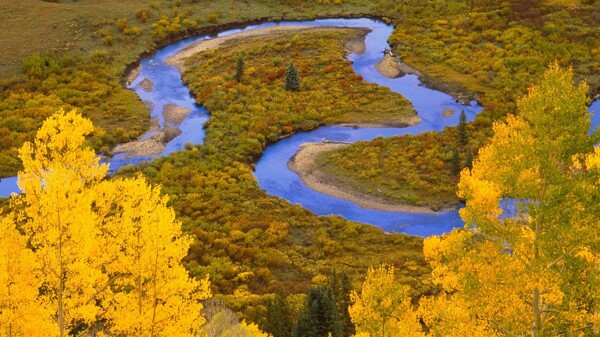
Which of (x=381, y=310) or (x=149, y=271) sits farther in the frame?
(x=381, y=310)

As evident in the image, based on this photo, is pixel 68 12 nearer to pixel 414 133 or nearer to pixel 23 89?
pixel 23 89

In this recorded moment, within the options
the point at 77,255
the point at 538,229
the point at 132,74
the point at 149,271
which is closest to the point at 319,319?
the point at 149,271

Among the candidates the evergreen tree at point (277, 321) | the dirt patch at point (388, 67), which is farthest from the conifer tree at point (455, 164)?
the evergreen tree at point (277, 321)

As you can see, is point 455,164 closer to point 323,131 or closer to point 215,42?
point 323,131

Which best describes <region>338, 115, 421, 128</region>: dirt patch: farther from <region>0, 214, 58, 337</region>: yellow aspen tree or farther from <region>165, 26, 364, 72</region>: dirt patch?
<region>0, 214, 58, 337</region>: yellow aspen tree

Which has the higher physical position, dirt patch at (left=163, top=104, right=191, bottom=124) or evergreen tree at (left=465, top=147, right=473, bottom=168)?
dirt patch at (left=163, top=104, right=191, bottom=124)

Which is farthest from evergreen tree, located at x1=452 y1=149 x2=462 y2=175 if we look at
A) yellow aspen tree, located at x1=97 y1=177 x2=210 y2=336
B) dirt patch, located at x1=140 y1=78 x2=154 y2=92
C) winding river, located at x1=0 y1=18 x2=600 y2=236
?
yellow aspen tree, located at x1=97 y1=177 x2=210 y2=336

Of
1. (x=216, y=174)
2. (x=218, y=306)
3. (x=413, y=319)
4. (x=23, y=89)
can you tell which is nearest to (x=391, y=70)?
(x=216, y=174)
